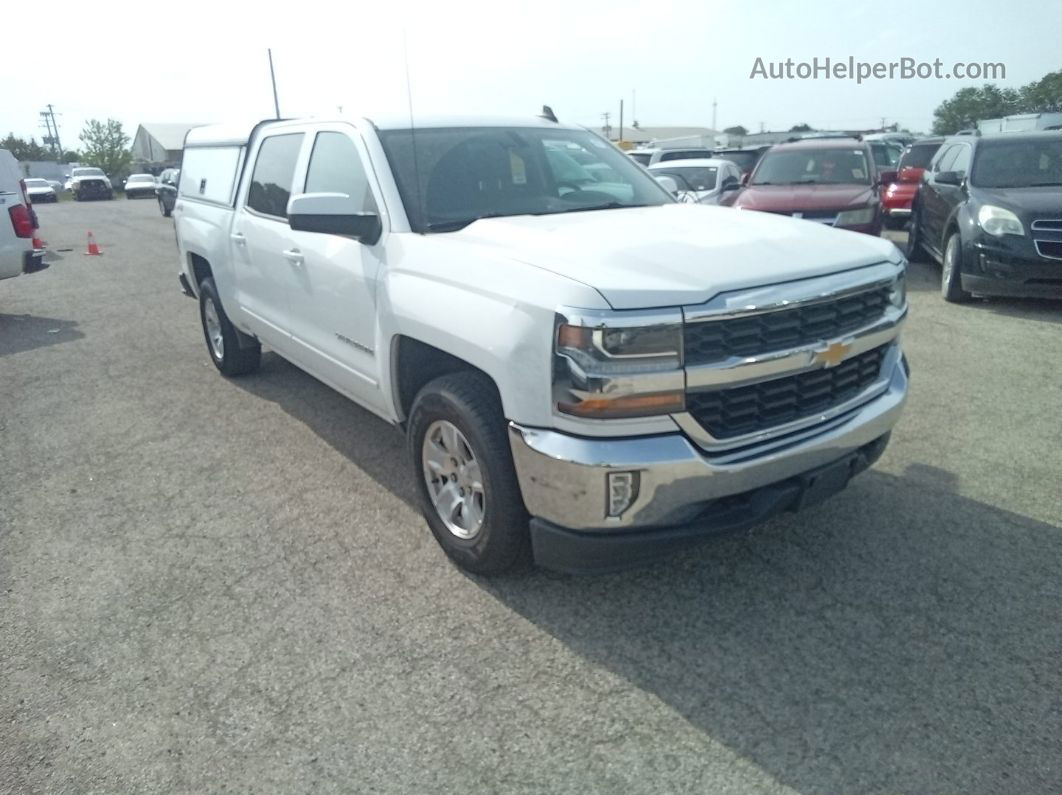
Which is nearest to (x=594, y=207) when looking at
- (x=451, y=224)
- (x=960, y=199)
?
(x=451, y=224)

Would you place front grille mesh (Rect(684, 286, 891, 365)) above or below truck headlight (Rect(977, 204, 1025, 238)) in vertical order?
above

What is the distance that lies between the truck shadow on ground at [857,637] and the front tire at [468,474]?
24 centimetres

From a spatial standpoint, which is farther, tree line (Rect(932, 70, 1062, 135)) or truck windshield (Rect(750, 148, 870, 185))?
tree line (Rect(932, 70, 1062, 135))

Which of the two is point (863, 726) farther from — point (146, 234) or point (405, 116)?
point (146, 234)

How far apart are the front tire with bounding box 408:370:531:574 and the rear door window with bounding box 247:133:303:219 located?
1912mm

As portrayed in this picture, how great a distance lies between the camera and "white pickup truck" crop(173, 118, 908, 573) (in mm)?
2715

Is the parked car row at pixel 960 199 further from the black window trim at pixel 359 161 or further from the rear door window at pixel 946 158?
the black window trim at pixel 359 161

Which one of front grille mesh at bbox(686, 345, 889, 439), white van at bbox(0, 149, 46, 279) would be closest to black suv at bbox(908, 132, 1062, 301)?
front grille mesh at bbox(686, 345, 889, 439)

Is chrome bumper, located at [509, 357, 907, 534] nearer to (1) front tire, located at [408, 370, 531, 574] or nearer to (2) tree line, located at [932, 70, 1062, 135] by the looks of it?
(1) front tire, located at [408, 370, 531, 574]

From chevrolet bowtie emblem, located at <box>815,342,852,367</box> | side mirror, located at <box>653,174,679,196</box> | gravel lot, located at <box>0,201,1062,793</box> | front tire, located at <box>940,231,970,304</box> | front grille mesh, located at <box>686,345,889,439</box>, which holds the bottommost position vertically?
gravel lot, located at <box>0,201,1062,793</box>

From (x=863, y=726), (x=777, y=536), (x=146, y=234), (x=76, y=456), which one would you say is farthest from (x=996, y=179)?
(x=146, y=234)

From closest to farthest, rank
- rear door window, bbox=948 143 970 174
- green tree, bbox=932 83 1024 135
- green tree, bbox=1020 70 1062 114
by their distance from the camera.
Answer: rear door window, bbox=948 143 970 174
green tree, bbox=1020 70 1062 114
green tree, bbox=932 83 1024 135

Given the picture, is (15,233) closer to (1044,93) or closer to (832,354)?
(832,354)

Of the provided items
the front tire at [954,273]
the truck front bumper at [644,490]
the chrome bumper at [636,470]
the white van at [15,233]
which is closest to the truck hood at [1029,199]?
the front tire at [954,273]
